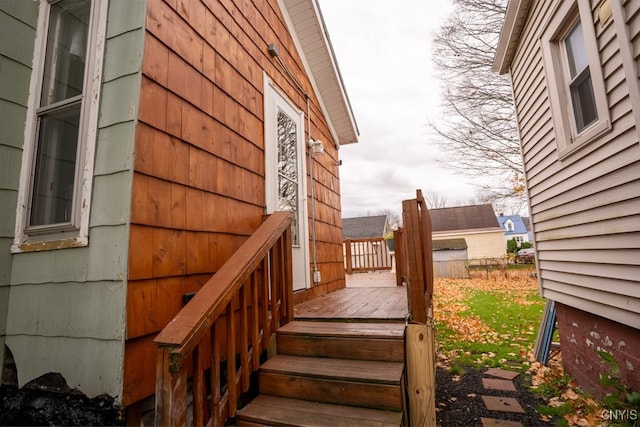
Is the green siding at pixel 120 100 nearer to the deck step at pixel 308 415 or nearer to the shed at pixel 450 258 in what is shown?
the deck step at pixel 308 415

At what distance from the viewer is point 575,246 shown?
10.5ft

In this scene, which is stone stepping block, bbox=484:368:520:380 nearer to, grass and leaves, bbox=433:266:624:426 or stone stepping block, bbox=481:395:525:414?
grass and leaves, bbox=433:266:624:426

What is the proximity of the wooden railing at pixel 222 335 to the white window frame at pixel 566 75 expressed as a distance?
2.73 meters

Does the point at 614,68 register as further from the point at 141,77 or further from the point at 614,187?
the point at 141,77

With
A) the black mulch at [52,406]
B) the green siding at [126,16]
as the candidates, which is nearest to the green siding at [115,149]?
the green siding at [126,16]

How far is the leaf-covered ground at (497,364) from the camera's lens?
112 inches

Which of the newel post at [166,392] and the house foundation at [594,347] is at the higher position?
the newel post at [166,392]

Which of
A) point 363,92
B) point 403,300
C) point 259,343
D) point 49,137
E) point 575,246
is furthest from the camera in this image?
point 363,92

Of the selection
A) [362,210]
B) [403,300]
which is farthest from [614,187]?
[362,210]

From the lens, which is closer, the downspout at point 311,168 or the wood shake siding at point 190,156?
the wood shake siding at point 190,156

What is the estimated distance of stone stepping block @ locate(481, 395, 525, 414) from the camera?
293cm

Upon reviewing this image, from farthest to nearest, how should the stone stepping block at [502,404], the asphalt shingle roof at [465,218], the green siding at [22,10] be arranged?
the asphalt shingle roof at [465,218], the stone stepping block at [502,404], the green siding at [22,10]

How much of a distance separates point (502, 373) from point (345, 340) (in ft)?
9.02

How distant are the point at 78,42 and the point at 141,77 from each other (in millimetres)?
759
